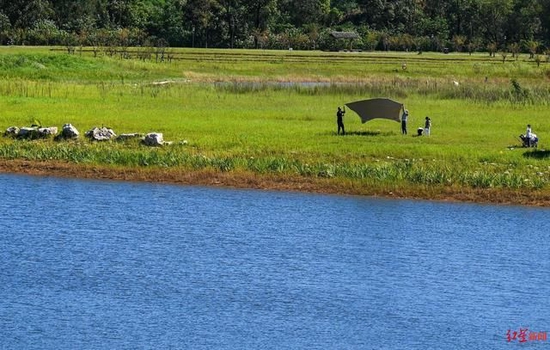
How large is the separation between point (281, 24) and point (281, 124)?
115 metres

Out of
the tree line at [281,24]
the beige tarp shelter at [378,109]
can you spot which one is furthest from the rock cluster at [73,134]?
the tree line at [281,24]

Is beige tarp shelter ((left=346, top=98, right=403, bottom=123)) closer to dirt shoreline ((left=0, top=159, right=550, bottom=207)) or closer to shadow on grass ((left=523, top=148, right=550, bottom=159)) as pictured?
shadow on grass ((left=523, top=148, right=550, bottom=159))

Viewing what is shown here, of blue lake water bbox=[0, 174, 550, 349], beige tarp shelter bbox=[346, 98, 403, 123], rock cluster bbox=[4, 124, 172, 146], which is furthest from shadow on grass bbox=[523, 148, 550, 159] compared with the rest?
rock cluster bbox=[4, 124, 172, 146]

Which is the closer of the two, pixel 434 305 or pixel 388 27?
pixel 434 305

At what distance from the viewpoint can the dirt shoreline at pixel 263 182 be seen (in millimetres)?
50469

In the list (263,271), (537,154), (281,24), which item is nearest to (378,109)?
(537,154)

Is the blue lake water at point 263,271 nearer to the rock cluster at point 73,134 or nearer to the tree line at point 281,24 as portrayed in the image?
the rock cluster at point 73,134

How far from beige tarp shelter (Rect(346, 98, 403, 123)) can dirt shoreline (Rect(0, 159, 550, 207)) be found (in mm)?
13319

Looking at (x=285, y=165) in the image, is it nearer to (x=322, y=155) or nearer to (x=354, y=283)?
(x=322, y=155)

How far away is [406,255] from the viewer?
130 ft

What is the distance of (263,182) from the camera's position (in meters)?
53.2

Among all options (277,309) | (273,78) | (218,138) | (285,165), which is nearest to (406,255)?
(277,309)

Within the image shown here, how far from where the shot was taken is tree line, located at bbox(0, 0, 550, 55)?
158m

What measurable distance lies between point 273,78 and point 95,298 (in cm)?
7567
